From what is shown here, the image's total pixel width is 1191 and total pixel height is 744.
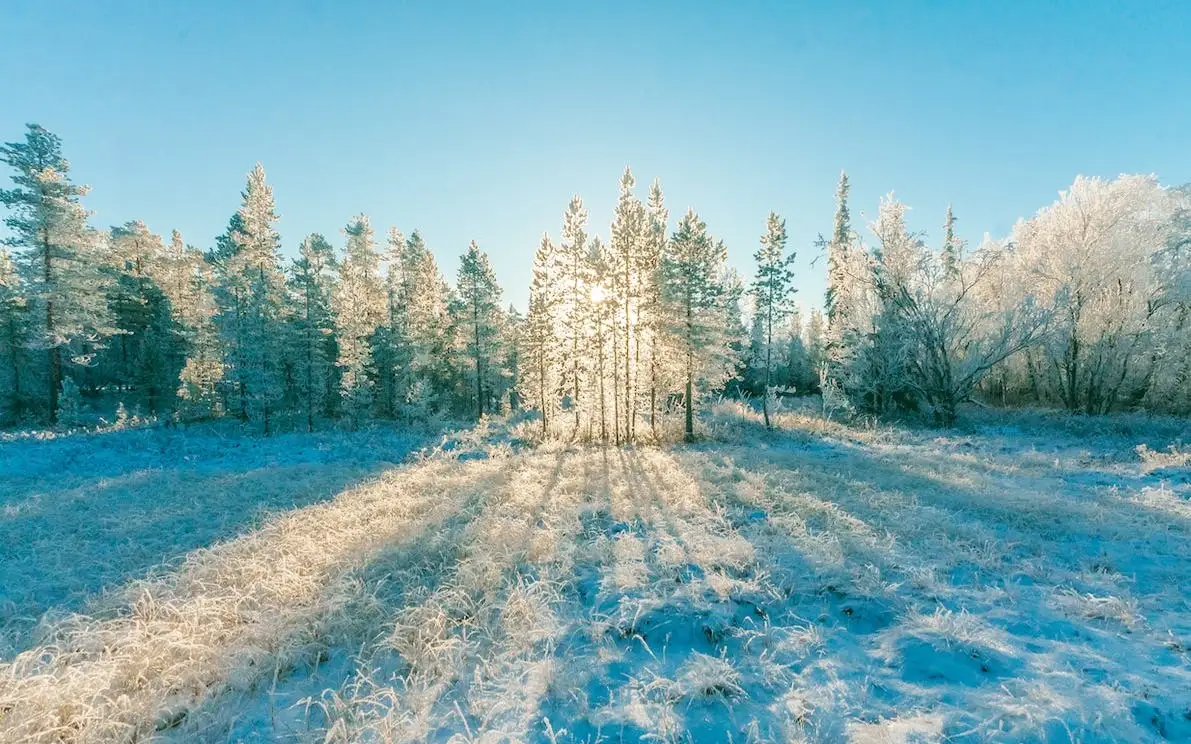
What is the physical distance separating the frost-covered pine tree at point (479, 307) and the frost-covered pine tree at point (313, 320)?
9.37 m

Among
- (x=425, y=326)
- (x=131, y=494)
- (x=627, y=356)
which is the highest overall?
(x=425, y=326)

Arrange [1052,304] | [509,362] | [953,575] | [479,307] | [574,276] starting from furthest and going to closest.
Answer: [509,362], [479,307], [574,276], [1052,304], [953,575]

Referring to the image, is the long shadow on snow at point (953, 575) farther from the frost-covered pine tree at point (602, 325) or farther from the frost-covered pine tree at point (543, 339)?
the frost-covered pine tree at point (543, 339)

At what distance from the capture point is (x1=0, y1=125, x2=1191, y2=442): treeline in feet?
76.1

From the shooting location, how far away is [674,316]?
23.4 m

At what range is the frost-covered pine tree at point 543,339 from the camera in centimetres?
2836

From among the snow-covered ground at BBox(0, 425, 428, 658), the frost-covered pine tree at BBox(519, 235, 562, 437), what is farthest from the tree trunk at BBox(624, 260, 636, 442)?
the snow-covered ground at BBox(0, 425, 428, 658)

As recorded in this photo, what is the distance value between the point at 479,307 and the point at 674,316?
18.1 metres

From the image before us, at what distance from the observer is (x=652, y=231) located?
23984 mm

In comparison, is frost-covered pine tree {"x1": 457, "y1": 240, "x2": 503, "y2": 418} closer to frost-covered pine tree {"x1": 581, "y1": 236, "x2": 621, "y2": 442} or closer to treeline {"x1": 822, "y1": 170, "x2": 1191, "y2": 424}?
frost-covered pine tree {"x1": 581, "y1": 236, "x2": 621, "y2": 442}

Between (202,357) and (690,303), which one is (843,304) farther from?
(202,357)

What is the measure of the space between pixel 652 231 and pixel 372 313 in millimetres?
24665

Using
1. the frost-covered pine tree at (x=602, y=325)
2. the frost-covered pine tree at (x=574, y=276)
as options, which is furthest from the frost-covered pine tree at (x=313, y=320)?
the frost-covered pine tree at (x=602, y=325)

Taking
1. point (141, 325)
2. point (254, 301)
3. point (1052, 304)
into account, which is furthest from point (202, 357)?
point (1052, 304)
